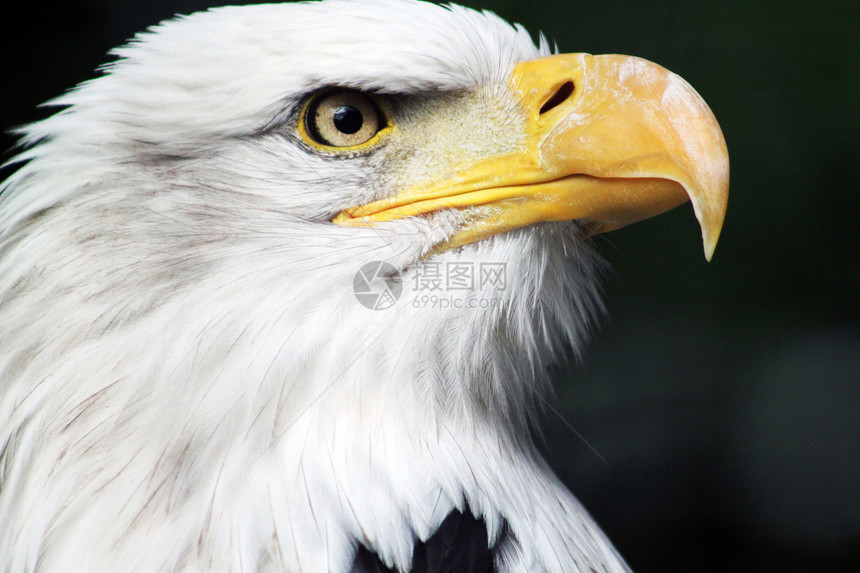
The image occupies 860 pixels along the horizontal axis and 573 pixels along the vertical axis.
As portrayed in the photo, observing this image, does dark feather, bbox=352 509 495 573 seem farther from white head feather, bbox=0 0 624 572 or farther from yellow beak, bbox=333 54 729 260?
yellow beak, bbox=333 54 729 260

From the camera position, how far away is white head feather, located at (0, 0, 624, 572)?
Result: 908mm

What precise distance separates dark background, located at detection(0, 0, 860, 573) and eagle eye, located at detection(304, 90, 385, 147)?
3.53 feet

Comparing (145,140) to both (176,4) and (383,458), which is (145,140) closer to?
(383,458)

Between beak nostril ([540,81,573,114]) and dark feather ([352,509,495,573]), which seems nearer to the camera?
dark feather ([352,509,495,573])

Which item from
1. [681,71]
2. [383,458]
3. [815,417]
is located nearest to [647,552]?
[815,417]

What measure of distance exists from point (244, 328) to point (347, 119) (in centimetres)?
29

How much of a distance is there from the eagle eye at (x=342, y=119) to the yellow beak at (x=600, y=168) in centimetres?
9

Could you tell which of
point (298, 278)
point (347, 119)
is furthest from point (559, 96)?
point (298, 278)

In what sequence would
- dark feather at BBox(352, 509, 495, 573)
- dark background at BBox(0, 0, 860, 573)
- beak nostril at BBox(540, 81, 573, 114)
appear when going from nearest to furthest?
dark feather at BBox(352, 509, 495, 573)
beak nostril at BBox(540, 81, 573, 114)
dark background at BBox(0, 0, 860, 573)

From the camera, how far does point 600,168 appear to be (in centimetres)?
94

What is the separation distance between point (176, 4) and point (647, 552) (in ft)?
6.74

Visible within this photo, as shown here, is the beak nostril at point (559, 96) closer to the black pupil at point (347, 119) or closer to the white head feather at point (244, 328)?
the white head feather at point (244, 328)

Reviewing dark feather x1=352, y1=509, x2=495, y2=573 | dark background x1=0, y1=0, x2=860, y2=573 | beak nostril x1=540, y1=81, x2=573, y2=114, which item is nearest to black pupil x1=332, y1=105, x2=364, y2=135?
beak nostril x1=540, y1=81, x2=573, y2=114

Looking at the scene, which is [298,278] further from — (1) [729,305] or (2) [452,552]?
(1) [729,305]
